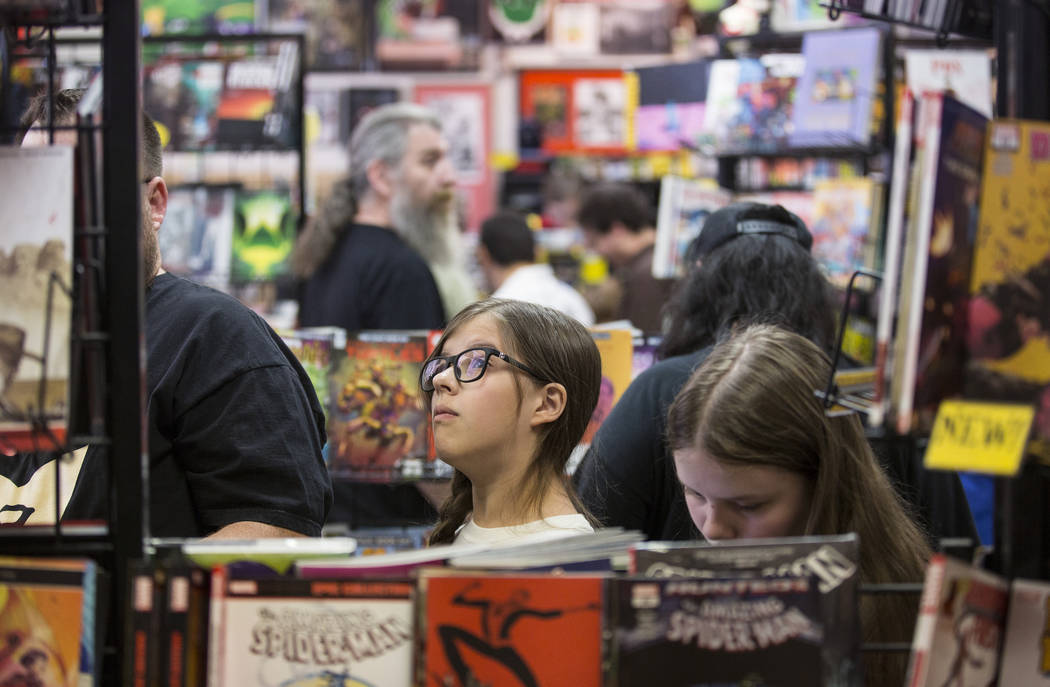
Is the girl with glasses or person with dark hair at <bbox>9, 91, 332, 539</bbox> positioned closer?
person with dark hair at <bbox>9, 91, 332, 539</bbox>

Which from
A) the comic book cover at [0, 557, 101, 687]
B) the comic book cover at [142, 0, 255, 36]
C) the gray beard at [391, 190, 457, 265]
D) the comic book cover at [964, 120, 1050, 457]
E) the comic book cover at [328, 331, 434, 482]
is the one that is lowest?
the comic book cover at [328, 331, 434, 482]

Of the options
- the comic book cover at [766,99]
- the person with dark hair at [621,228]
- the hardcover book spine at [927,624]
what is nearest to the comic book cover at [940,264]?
the hardcover book spine at [927,624]

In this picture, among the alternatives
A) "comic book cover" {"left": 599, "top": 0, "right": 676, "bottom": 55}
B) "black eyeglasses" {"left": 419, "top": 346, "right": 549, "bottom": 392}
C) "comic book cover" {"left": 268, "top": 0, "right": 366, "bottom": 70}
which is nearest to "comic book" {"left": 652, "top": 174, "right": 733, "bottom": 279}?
"black eyeglasses" {"left": 419, "top": 346, "right": 549, "bottom": 392}

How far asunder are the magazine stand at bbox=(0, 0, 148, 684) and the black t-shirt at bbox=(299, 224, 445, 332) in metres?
2.67

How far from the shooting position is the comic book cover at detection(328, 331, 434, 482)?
286cm

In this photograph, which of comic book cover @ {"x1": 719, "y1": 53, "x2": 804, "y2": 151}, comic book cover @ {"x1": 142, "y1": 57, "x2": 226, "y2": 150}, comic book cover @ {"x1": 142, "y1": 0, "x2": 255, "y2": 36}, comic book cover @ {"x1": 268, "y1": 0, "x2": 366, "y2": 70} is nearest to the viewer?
comic book cover @ {"x1": 719, "y1": 53, "x2": 804, "y2": 151}

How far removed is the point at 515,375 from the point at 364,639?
38.1 inches

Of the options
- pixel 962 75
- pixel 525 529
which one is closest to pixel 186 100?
pixel 962 75

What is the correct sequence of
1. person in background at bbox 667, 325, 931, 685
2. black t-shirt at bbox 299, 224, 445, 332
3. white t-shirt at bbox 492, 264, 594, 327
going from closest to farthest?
person in background at bbox 667, 325, 931, 685, black t-shirt at bbox 299, 224, 445, 332, white t-shirt at bbox 492, 264, 594, 327

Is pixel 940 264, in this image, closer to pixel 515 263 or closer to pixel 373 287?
pixel 373 287

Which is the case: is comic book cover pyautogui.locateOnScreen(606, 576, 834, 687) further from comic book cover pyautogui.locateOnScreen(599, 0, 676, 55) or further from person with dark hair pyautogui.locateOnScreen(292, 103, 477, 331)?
comic book cover pyautogui.locateOnScreen(599, 0, 676, 55)

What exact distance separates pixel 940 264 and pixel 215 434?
1.21 metres

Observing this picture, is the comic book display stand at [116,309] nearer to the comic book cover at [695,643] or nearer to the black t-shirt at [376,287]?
the comic book cover at [695,643]

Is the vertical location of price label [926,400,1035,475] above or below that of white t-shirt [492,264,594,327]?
above
